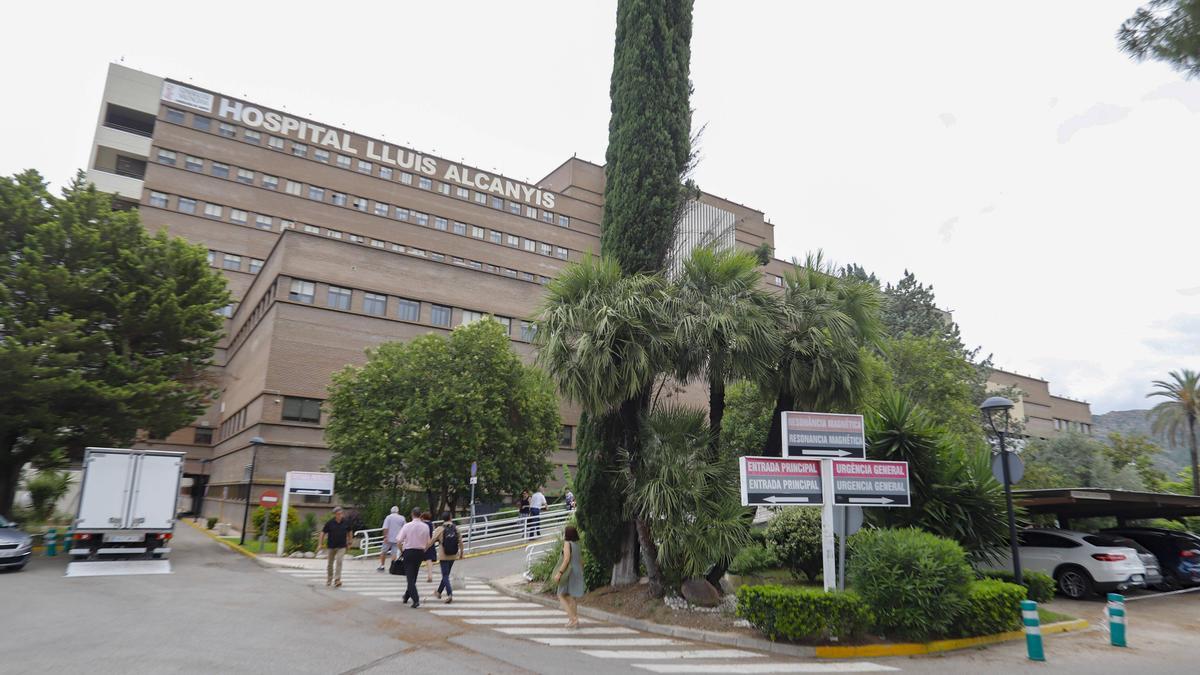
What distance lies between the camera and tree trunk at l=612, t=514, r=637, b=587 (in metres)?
13.2

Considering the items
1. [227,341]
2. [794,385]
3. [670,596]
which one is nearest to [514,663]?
[670,596]

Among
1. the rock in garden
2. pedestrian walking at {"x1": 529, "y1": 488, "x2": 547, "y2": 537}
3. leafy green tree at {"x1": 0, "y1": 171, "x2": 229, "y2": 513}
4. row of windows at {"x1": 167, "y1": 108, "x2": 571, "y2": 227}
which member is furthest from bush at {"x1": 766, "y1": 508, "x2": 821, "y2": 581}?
row of windows at {"x1": 167, "y1": 108, "x2": 571, "y2": 227}

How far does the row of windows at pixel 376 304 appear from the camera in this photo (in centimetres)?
3525

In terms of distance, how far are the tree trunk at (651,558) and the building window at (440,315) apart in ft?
96.5

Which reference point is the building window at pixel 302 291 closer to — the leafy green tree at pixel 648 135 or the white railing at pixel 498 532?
the white railing at pixel 498 532

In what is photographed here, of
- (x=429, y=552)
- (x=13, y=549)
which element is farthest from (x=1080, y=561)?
(x=13, y=549)

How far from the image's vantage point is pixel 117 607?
35.5ft

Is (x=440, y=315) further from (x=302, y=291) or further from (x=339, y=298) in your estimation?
(x=302, y=291)

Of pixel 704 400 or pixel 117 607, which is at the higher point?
pixel 704 400

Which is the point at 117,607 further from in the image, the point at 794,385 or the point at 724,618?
the point at 794,385

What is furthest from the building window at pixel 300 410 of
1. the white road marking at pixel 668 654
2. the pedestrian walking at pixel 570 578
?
the white road marking at pixel 668 654

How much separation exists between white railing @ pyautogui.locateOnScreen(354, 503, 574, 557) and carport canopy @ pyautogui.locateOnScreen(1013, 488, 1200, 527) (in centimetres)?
1389

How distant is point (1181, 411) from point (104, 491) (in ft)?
200

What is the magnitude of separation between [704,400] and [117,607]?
38451mm
